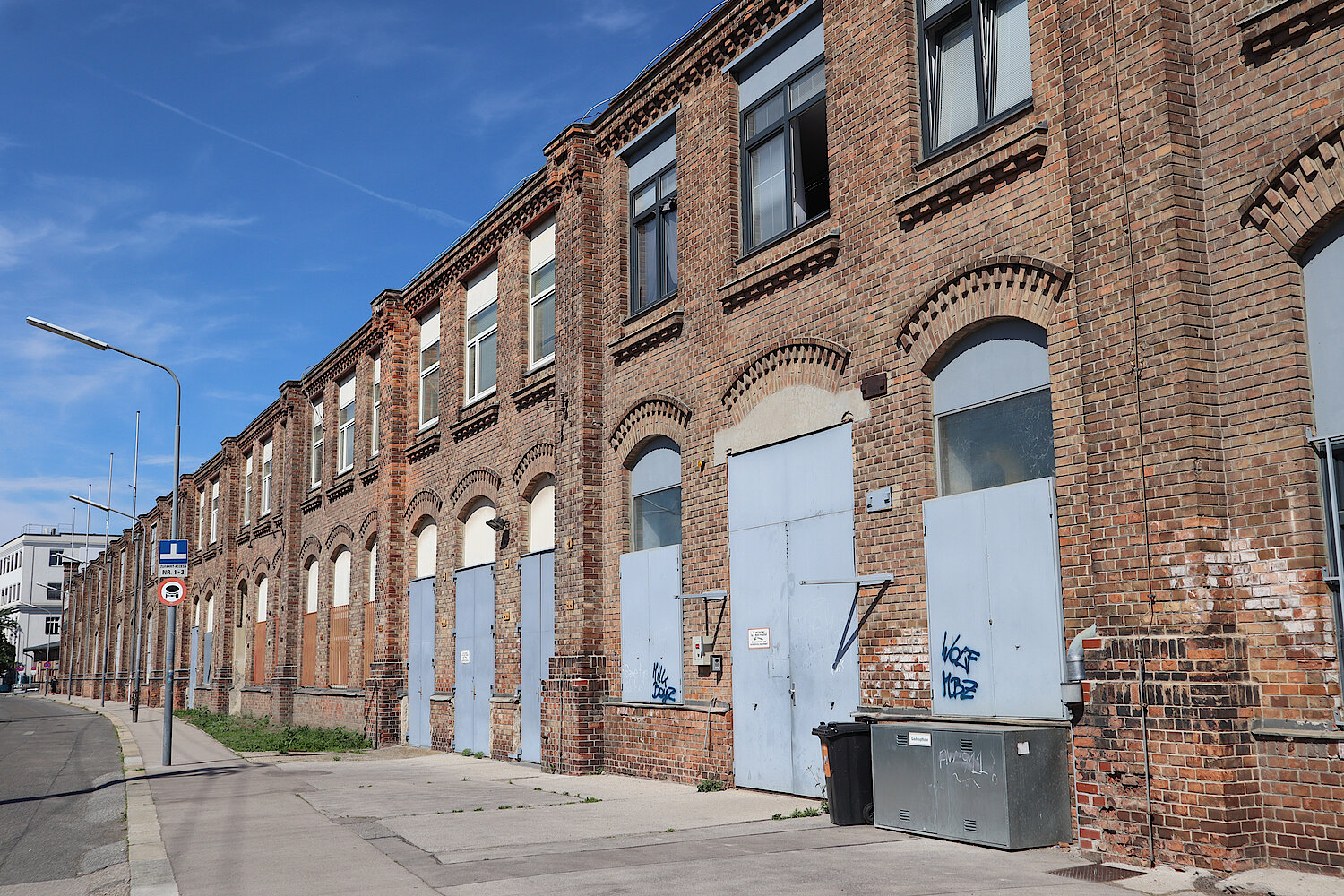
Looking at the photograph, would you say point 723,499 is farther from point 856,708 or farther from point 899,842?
point 899,842

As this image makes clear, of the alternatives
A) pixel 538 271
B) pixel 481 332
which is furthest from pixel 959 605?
pixel 481 332

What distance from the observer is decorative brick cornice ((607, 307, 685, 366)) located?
15359 millimetres

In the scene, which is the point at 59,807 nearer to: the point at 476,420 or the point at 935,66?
the point at 476,420

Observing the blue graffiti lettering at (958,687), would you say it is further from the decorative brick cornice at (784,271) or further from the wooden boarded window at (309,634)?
the wooden boarded window at (309,634)

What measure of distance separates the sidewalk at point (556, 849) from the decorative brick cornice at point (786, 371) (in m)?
4.49

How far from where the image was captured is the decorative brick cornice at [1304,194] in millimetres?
7809

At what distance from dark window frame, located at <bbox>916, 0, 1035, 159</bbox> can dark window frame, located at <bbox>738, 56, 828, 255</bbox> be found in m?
1.40

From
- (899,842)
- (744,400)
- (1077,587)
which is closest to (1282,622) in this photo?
(1077,587)

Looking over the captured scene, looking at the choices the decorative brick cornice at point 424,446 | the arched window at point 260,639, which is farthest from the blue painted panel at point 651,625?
the arched window at point 260,639

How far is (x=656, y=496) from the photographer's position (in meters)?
15.9

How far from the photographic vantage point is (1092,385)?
895 centimetres

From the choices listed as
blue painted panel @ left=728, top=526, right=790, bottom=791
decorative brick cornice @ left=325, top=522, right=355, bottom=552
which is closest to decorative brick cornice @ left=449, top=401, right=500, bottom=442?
decorative brick cornice @ left=325, top=522, right=355, bottom=552

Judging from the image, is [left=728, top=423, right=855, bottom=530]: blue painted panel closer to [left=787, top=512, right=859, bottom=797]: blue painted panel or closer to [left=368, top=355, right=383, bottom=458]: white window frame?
[left=787, top=512, right=859, bottom=797]: blue painted panel

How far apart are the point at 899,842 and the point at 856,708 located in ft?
7.11
